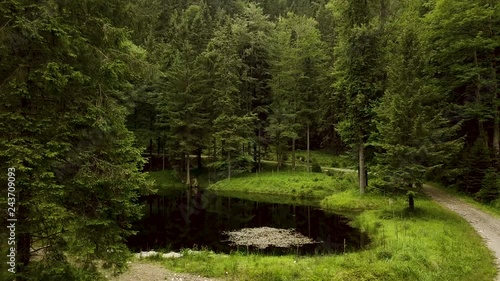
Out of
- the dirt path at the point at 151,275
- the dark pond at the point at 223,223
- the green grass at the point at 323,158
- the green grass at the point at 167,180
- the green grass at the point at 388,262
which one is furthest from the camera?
the green grass at the point at 323,158

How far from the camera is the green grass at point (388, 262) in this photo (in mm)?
13008

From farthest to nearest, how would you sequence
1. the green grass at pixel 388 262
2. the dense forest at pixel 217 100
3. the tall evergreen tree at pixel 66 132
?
Answer: the green grass at pixel 388 262, the dense forest at pixel 217 100, the tall evergreen tree at pixel 66 132

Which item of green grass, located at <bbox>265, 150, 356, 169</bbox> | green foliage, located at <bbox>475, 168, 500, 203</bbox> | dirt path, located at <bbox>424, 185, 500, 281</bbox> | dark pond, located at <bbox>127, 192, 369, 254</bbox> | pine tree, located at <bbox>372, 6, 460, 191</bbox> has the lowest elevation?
dark pond, located at <bbox>127, 192, 369, 254</bbox>

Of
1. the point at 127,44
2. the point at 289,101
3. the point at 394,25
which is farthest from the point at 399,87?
the point at 289,101

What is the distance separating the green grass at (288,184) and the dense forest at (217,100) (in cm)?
286

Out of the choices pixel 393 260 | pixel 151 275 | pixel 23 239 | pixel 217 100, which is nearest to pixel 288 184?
pixel 217 100

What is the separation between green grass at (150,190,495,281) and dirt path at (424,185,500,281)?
1.61 feet

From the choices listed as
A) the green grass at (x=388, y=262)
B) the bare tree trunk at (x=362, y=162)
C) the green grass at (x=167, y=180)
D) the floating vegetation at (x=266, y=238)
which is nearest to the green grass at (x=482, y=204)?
the green grass at (x=388, y=262)

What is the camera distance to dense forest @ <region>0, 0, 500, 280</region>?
8562mm

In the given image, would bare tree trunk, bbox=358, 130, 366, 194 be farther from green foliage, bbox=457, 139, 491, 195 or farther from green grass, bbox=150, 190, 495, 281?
green grass, bbox=150, 190, 495, 281

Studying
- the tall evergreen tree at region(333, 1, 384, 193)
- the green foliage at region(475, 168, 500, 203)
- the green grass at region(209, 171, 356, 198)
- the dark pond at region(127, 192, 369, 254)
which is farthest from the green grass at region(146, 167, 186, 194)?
the green foliage at region(475, 168, 500, 203)

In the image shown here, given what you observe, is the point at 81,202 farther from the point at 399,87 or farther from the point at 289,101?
the point at 289,101

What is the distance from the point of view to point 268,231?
23.2 meters

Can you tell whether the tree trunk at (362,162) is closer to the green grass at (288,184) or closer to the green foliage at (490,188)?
the green grass at (288,184)
